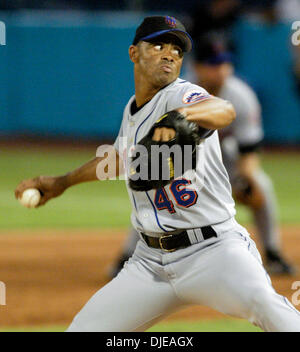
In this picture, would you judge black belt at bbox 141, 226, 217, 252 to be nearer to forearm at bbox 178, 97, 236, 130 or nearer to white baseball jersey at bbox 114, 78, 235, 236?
white baseball jersey at bbox 114, 78, 235, 236

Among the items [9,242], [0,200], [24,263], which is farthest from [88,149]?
[24,263]

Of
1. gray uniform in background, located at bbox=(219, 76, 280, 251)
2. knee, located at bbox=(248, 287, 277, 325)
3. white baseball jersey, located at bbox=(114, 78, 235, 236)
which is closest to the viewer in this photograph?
knee, located at bbox=(248, 287, 277, 325)

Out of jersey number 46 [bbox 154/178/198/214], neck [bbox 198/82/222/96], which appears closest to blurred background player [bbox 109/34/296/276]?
neck [bbox 198/82/222/96]

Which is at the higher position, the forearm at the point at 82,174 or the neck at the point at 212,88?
the neck at the point at 212,88

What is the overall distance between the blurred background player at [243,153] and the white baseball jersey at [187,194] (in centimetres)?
334

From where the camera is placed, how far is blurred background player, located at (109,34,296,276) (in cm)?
707

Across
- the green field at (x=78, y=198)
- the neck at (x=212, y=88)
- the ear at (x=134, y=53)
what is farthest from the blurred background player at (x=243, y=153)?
the ear at (x=134, y=53)

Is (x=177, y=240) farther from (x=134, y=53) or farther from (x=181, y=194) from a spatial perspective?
(x=134, y=53)

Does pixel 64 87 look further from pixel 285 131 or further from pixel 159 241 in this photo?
pixel 159 241

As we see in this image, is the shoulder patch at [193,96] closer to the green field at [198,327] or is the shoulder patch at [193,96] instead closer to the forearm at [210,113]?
the forearm at [210,113]

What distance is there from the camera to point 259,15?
1817 cm

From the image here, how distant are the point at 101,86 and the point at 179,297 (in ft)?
47.3

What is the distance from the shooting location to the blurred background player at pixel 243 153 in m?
7.07

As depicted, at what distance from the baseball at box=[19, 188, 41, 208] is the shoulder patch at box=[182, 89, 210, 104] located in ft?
3.27
